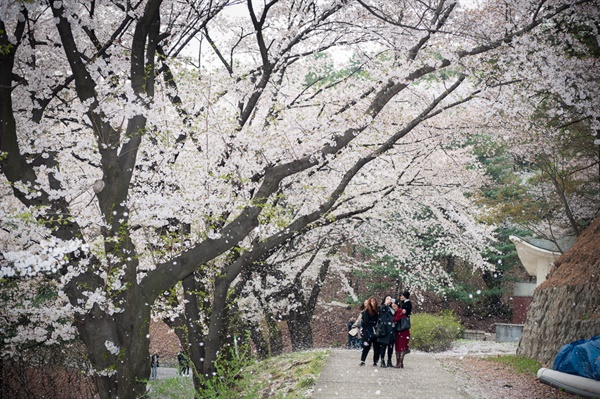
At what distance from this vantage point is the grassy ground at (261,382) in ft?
29.1

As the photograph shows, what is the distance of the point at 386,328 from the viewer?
39.8ft

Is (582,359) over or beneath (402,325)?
beneath

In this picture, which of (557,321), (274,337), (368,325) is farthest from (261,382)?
(274,337)

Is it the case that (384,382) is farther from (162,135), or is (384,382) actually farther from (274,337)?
(274,337)

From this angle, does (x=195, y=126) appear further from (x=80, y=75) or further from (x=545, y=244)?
(x=545, y=244)

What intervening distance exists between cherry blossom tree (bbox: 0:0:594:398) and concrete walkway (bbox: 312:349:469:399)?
2.25 metres

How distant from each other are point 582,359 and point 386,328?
418 cm

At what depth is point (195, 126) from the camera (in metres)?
10.1

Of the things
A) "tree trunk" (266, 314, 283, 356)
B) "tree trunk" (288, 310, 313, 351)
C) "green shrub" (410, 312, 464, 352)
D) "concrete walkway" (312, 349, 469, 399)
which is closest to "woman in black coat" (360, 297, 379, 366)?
"concrete walkway" (312, 349, 469, 399)

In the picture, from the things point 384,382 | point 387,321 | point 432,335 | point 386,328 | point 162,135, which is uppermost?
point 162,135

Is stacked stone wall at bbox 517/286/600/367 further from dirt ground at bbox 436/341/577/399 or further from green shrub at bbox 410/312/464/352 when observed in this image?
green shrub at bbox 410/312/464/352

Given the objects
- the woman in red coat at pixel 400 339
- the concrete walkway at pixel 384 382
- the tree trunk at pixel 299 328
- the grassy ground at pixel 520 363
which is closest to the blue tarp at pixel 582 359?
the concrete walkway at pixel 384 382

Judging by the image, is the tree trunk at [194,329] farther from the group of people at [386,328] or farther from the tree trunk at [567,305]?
the tree trunk at [567,305]

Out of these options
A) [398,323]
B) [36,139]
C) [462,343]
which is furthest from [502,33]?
[462,343]
